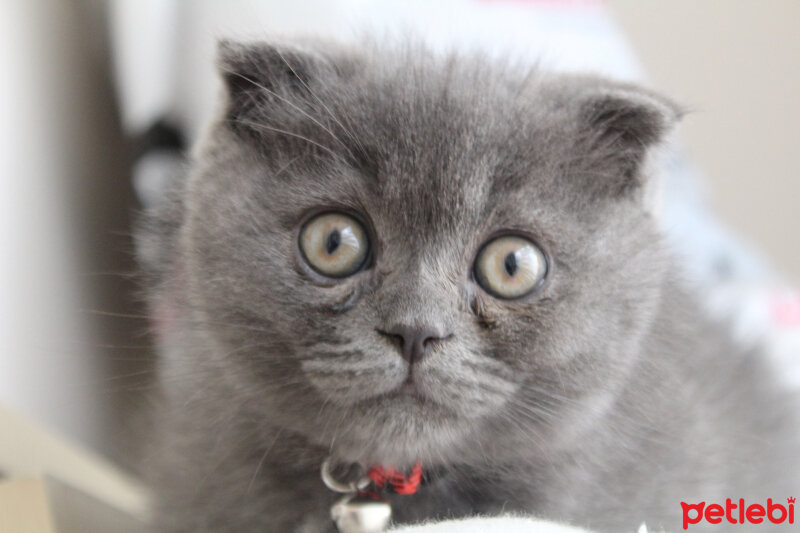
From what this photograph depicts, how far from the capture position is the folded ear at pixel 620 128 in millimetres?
1019

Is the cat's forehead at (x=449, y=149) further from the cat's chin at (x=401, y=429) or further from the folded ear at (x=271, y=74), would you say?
the cat's chin at (x=401, y=429)

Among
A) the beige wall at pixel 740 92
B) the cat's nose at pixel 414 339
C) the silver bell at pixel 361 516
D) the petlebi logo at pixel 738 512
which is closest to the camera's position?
the cat's nose at pixel 414 339

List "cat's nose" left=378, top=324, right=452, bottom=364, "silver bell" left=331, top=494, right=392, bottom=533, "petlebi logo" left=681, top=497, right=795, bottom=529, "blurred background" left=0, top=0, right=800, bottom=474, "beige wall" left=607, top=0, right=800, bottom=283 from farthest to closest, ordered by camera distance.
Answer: "beige wall" left=607, top=0, right=800, bottom=283 → "blurred background" left=0, top=0, right=800, bottom=474 → "petlebi logo" left=681, top=497, right=795, bottom=529 → "silver bell" left=331, top=494, right=392, bottom=533 → "cat's nose" left=378, top=324, right=452, bottom=364

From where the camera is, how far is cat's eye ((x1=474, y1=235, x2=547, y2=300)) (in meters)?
0.93

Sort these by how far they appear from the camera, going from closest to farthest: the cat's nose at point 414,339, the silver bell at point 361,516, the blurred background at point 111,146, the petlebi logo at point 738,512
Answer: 1. the cat's nose at point 414,339
2. the silver bell at point 361,516
3. the petlebi logo at point 738,512
4. the blurred background at point 111,146

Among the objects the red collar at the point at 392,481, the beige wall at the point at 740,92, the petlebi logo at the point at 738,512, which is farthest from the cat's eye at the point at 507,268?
the beige wall at the point at 740,92

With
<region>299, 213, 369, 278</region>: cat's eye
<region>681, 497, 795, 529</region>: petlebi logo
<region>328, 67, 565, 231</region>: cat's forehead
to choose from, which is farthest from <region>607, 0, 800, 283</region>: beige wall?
<region>299, 213, 369, 278</region>: cat's eye

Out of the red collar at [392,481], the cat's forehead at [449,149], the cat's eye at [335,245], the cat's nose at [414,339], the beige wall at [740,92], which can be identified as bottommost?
the red collar at [392,481]

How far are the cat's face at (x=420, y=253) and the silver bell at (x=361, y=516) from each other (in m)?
0.06

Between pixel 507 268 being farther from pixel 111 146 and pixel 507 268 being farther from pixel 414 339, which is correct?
pixel 111 146

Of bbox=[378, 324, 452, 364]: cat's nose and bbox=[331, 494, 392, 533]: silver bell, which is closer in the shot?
bbox=[378, 324, 452, 364]: cat's nose

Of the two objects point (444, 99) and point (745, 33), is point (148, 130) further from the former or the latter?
point (745, 33)

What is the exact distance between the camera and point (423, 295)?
0.87 metres

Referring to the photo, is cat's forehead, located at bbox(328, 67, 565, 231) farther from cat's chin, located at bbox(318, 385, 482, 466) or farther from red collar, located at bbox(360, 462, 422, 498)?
red collar, located at bbox(360, 462, 422, 498)
